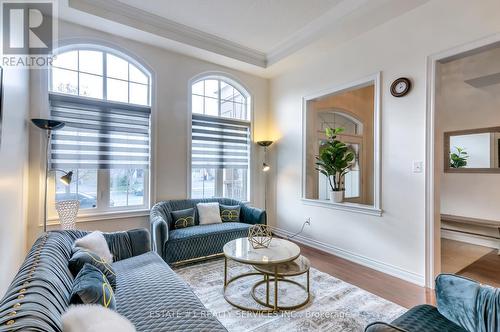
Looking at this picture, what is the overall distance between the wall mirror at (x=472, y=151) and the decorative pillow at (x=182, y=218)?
4874mm

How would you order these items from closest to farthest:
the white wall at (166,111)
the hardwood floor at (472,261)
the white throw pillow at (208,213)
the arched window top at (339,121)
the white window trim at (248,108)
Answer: the hardwood floor at (472,261) → the white wall at (166,111) → the white throw pillow at (208,213) → the white window trim at (248,108) → the arched window top at (339,121)

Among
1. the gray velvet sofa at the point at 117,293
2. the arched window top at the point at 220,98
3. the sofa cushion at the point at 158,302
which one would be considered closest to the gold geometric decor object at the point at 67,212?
the gray velvet sofa at the point at 117,293

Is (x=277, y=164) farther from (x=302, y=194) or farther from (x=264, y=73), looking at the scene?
(x=264, y=73)

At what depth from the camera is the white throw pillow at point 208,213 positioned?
374 centimetres

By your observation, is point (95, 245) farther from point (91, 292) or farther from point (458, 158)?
point (458, 158)

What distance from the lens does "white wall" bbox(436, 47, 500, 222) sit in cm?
402

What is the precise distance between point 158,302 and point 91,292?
0.48m

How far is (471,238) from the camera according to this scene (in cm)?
426

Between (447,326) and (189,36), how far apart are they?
14.0 feet

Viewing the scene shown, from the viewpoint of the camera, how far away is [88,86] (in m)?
3.40

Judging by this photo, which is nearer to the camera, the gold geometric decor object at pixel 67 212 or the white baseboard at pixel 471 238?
the gold geometric decor object at pixel 67 212

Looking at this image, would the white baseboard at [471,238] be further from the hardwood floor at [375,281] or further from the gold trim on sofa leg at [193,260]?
the gold trim on sofa leg at [193,260]
